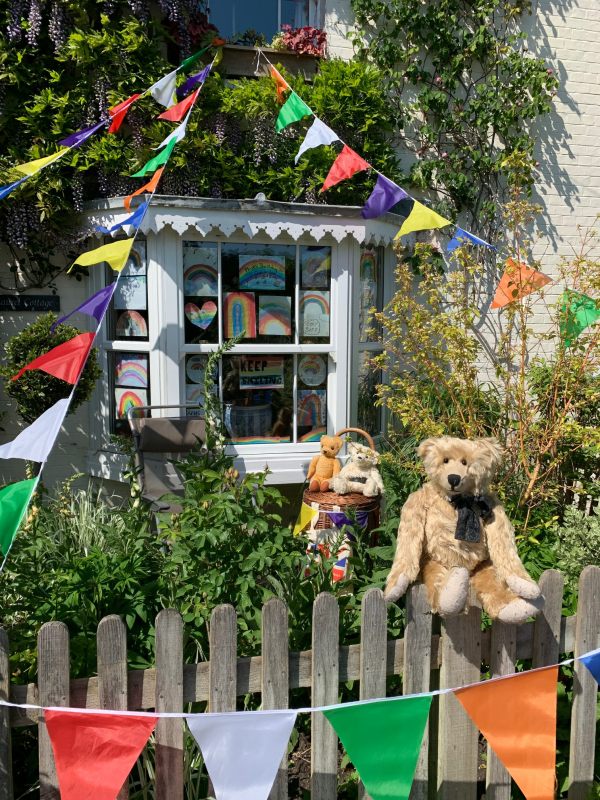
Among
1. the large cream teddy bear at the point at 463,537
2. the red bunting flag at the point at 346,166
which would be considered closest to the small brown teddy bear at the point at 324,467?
the red bunting flag at the point at 346,166

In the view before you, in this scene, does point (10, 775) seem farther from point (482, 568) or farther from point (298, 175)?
point (298, 175)

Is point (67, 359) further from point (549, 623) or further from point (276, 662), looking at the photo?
point (549, 623)

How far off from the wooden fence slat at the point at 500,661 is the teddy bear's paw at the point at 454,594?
0.91 ft

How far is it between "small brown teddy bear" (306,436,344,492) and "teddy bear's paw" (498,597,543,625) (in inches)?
86.5

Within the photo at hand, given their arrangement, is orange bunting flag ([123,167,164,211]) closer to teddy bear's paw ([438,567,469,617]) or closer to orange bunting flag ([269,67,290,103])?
orange bunting flag ([269,67,290,103])

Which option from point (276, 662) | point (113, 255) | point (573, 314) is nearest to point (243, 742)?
point (276, 662)

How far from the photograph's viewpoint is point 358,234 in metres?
5.05

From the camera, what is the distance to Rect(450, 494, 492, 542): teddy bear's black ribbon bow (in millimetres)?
Answer: 2182

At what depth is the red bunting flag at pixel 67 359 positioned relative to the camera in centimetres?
317

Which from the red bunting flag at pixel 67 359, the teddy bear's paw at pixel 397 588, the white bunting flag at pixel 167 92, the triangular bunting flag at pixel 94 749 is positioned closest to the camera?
the triangular bunting flag at pixel 94 749

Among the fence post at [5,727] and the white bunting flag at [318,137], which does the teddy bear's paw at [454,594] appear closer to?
the fence post at [5,727]

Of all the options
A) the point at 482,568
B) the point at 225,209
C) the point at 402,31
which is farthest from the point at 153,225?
A: the point at 482,568

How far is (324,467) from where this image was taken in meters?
4.26

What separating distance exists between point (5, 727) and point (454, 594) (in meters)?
1.30
